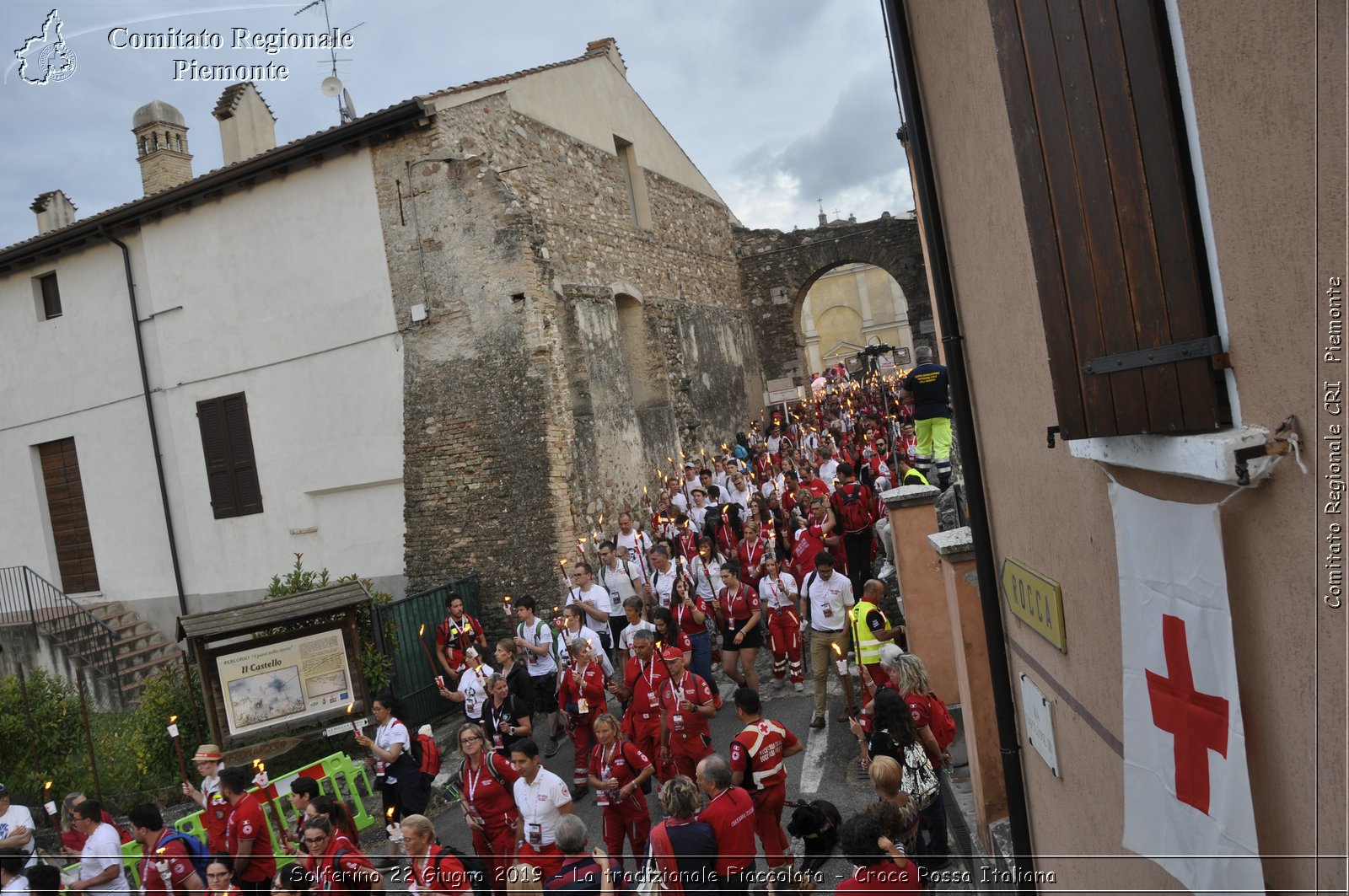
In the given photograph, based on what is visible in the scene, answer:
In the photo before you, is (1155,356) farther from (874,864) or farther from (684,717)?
(684,717)

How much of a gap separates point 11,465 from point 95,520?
277 cm

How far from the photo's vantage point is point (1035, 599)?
14.3ft

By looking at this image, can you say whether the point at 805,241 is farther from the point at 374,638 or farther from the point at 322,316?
the point at 374,638

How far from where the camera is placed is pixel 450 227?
48.3 feet

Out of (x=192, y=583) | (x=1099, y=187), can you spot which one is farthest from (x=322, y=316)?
(x=1099, y=187)

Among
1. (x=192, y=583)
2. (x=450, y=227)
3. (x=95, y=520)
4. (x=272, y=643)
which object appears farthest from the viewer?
(x=95, y=520)

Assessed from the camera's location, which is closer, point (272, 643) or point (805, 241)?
point (272, 643)

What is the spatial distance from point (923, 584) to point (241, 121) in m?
18.2

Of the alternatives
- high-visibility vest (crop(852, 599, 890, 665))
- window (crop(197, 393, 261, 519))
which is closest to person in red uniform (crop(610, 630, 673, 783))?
high-visibility vest (crop(852, 599, 890, 665))

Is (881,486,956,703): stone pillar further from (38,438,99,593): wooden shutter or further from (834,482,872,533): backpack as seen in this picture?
(38,438,99,593): wooden shutter

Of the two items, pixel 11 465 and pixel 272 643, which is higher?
pixel 11 465

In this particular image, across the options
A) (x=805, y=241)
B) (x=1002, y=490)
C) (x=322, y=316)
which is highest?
(x=805, y=241)

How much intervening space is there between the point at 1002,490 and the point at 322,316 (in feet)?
43.5

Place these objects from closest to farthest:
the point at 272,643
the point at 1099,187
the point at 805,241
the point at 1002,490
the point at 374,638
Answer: the point at 1099,187
the point at 1002,490
the point at 272,643
the point at 374,638
the point at 805,241
